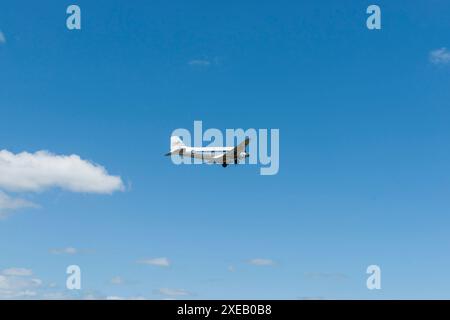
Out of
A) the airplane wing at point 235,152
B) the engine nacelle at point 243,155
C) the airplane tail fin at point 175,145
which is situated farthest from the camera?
the airplane tail fin at point 175,145

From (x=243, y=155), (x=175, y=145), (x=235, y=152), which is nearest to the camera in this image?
(x=235, y=152)

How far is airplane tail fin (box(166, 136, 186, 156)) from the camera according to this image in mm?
173600

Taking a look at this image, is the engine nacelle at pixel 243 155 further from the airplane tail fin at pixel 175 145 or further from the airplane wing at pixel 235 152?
the airplane tail fin at pixel 175 145

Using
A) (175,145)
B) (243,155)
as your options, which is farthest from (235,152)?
(175,145)

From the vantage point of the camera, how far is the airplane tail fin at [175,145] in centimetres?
17360

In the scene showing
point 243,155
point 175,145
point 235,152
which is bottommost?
point 243,155

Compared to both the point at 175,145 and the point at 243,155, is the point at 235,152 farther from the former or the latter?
the point at 175,145

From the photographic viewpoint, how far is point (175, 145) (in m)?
178

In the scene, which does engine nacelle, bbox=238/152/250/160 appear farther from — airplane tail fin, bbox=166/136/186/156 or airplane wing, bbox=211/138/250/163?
airplane tail fin, bbox=166/136/186/156
